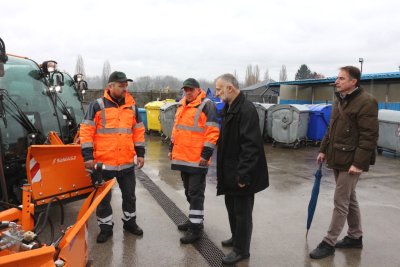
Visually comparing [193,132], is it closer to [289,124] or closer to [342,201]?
[342,201]

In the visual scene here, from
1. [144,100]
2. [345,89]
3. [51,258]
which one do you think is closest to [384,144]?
[345,89]

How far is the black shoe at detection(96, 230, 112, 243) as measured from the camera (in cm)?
417

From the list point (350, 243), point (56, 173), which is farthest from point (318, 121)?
point (56, 173)

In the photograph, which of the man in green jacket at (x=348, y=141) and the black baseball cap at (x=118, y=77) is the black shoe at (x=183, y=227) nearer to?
the man in green jacket at (x=348, y=141)

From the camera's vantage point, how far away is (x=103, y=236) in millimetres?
4215

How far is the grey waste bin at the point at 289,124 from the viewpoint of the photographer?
1179 centimetres

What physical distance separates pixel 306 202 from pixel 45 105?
426 cm

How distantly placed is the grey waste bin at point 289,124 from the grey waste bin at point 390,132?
2.29 m

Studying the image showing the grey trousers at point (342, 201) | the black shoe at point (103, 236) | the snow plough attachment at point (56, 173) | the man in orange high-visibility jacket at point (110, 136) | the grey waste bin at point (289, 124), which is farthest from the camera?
the grey waste bin at point (289, 124)

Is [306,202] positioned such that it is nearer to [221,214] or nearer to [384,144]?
[221,214]

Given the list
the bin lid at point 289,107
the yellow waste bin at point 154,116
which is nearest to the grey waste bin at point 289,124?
the bin lid at point 289,107

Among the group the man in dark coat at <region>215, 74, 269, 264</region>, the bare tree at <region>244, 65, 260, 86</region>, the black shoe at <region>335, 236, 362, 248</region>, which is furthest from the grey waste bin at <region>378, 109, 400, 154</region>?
the bare tree at <region>244, 65, 260, 86</region>

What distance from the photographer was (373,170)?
8625 mm

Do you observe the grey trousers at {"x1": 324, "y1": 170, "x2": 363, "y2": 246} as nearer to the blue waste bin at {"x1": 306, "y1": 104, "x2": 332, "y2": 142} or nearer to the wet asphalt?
the wet asphalt
